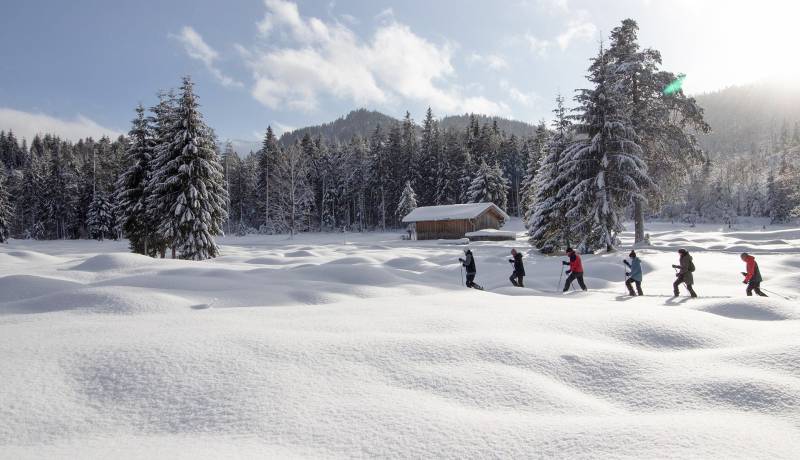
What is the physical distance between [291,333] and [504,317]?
367 centimetres

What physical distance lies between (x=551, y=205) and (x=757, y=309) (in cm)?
2124

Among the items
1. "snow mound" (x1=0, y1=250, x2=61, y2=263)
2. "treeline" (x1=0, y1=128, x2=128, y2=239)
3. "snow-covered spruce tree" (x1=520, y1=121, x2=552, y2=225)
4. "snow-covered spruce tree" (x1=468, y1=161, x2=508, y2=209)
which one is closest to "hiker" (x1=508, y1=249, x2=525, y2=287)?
"snow mound" (x1=0, y1=250, x2=61, y2=263)

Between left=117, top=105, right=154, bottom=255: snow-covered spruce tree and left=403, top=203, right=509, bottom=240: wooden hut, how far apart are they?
2953 centimetres

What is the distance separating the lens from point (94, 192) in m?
61.1

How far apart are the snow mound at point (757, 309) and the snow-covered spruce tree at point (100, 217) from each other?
228 feet

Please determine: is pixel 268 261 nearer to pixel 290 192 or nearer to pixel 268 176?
pixel 290 192

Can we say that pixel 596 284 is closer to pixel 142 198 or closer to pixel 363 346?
pixel 363 346

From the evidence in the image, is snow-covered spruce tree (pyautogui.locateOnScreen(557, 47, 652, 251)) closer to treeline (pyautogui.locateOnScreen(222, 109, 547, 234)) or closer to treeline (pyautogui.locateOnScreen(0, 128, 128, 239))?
treeline (pyautogui.locateOnScreen(222, 109, 547, 234))

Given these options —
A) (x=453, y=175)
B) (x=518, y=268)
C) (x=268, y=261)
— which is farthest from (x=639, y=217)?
(x=453, y=175)

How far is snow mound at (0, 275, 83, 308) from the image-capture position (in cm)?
924

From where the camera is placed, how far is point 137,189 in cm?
3019

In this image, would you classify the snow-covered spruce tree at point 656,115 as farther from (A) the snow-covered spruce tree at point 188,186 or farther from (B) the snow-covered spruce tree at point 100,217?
(B) the snow-covered spruce tree at point 100,217

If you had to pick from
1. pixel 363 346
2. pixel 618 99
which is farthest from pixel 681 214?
pixel 363 346

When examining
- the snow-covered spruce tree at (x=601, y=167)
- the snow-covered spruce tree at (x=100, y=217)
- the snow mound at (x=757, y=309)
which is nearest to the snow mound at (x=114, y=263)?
the snow mound at (x=757, y=309)
